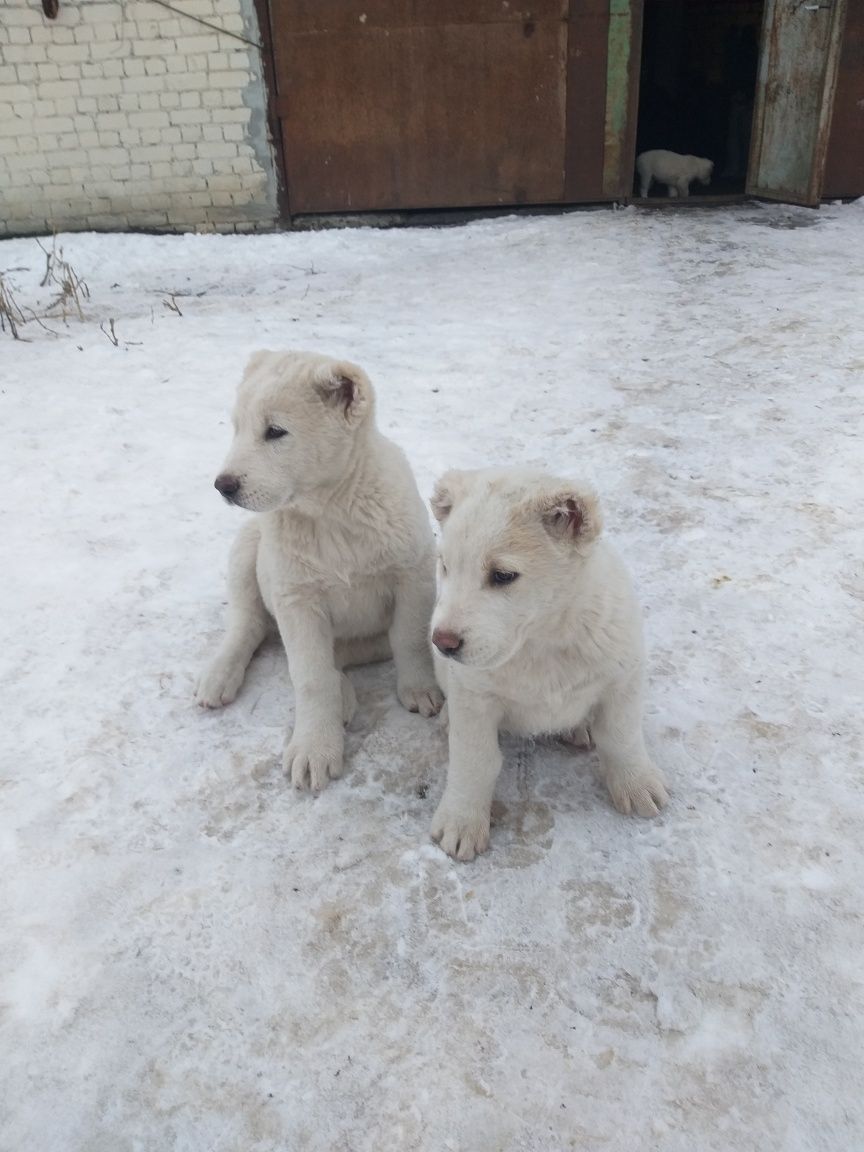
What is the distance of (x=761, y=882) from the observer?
2.51 meters

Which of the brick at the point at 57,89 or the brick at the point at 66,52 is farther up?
the brick at the point at 66,52

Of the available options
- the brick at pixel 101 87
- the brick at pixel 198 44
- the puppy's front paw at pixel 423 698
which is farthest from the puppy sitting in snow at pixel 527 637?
the brick at pixel 101 87

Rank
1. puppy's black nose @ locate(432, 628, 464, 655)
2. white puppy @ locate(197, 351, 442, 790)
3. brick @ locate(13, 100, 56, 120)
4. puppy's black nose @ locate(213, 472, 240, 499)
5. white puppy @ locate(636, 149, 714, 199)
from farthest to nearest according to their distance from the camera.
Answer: white puppy @ locate(636, 149, 714, 199) < brick @ locate(13, 100, 56, 120) < white puppy @ locate(197, 351, 442, 790) < puppy's black nose @ locate(213, 472, 240, 499) < puppy's black nose @ locate(432, 628, 464, 655)

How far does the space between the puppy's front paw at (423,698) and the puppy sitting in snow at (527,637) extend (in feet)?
1.39

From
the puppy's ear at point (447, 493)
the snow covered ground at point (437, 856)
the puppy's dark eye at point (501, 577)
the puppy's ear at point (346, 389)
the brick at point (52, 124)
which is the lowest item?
the snow covered ground at point (437, 856)

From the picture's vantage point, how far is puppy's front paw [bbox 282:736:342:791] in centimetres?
297

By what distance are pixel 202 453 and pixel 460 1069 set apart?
398 centimetres

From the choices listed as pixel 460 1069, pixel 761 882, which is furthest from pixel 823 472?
pixel 460 1069

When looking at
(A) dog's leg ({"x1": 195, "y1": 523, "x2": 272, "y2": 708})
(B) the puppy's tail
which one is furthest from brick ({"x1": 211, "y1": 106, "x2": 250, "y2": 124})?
(B) the puppy's tail

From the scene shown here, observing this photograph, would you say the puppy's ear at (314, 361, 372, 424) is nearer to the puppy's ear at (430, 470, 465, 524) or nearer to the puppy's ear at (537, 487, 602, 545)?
the puppy's ear at (430, 470, 465, 524)

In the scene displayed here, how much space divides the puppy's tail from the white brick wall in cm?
865

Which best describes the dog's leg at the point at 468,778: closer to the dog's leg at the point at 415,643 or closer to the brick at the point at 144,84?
the dog's leg at the point at 415,643

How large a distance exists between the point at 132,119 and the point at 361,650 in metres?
9.18

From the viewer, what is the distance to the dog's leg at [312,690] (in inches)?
119
